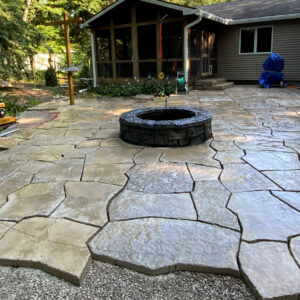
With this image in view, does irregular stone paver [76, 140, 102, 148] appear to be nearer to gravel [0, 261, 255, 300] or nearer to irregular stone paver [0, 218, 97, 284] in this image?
irregular stone paver [0, 218, 97, 284]

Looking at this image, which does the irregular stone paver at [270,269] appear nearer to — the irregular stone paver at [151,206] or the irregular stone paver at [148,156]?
the irregular stone paver at [151,206]

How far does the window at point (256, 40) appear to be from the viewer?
37.7ft

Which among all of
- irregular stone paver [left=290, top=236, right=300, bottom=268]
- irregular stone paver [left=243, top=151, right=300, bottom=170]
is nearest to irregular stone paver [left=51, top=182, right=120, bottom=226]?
irregular stone paver [left=290, top=236, right=300, bottom=268]

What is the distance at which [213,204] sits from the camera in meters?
2.30

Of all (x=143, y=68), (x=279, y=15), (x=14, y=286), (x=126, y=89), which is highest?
(x=279, y=15)

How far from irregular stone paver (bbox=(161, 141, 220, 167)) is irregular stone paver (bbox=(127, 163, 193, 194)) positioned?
20 cm

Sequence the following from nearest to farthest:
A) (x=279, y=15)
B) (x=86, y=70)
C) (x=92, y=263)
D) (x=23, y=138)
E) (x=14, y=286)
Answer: (x=14, y=286), (x=92, y=263), (x=23, y=138), (x=279, y=15), (x=86, y=70)

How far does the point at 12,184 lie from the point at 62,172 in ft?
1.59

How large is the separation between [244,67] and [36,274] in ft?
39.2

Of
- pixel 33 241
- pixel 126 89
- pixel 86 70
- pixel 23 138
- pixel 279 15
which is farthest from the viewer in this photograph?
pixel 86 70

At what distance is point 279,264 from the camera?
5.33ft

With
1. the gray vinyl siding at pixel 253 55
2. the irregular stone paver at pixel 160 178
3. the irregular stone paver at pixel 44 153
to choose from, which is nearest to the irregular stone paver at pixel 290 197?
the irregular stone paver at pixel 160 178

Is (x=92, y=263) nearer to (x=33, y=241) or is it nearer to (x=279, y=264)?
(x=33, y=241)

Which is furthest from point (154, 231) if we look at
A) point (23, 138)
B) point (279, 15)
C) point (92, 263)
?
point (279, 15)
